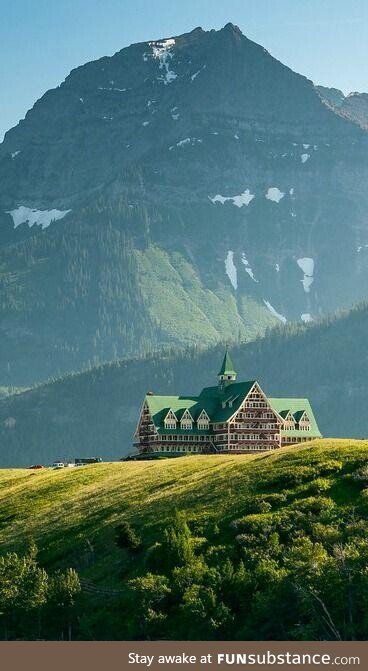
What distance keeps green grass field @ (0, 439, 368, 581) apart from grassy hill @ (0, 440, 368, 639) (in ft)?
0.82

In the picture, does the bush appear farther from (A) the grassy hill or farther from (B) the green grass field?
(B) the green grass field

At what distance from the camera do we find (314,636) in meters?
105

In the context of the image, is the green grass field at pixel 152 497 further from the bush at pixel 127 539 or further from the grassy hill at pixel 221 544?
the bush at pixel 127 539

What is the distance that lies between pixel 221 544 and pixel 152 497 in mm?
24760

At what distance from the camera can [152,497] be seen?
15262 cm

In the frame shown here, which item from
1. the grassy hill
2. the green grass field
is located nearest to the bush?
the grassy hill

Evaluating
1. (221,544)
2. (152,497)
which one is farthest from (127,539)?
(152,497)

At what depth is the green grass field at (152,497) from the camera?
453 ft

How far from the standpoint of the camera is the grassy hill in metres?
111

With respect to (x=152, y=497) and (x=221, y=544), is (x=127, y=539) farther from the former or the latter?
(x=152, y=497)

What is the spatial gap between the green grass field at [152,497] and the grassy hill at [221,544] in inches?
9.8

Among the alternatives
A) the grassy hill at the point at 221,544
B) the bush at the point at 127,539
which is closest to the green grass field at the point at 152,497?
the grassy hill at the point at 221,544
